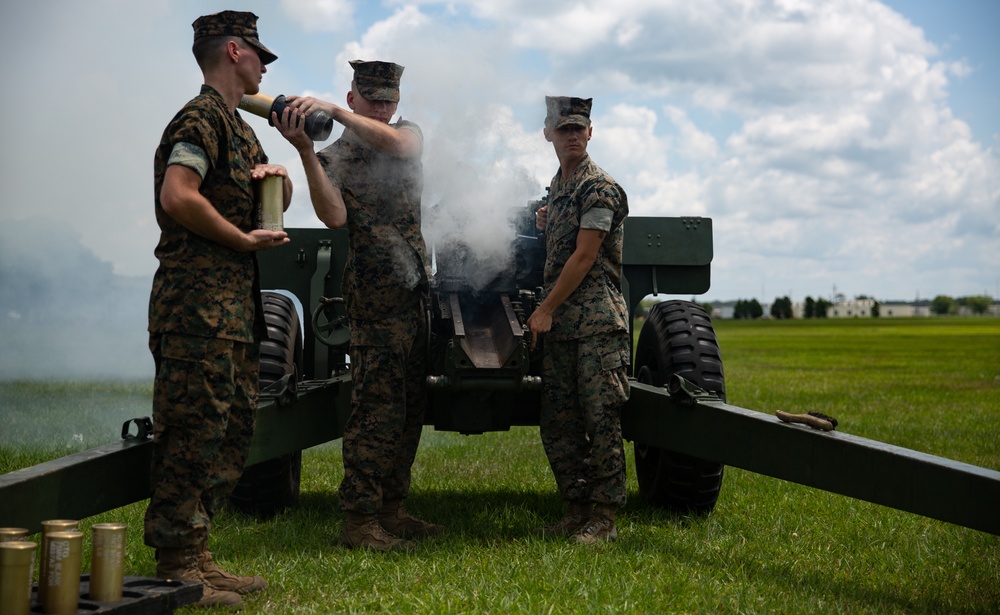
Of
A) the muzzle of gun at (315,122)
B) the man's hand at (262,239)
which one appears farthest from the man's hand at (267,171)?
the muzzle of gun at (315,122)

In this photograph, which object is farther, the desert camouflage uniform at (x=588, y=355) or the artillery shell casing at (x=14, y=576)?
the desert camouflage uniform at (x=588, y=355)

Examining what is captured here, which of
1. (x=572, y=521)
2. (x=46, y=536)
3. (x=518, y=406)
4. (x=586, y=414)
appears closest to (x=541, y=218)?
(x=518, y=406)

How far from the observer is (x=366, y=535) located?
4926 mm

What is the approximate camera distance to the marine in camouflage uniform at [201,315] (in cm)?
381

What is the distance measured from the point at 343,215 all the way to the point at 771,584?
2383mm

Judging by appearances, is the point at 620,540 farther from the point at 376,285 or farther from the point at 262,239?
the point at 262,239

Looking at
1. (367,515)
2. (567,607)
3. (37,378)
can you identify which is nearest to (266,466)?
(367,515)

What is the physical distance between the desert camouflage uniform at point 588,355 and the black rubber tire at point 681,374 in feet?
2.14

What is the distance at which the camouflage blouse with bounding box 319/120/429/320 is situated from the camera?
4906 mm

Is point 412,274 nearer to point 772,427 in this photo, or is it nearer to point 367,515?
point 367,515

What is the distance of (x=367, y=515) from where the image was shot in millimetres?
4945

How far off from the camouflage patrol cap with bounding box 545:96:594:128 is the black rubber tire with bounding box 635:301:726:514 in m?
1.37

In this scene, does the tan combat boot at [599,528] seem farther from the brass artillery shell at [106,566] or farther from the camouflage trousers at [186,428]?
the brass artillery shell at [106,566]

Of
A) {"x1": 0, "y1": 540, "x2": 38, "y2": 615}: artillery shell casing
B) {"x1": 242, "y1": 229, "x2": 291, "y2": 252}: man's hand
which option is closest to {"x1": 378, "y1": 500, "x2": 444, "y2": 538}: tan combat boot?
{"x1": 242, "y1": 229, "x2": 291, "y2": 252}: man's hand
